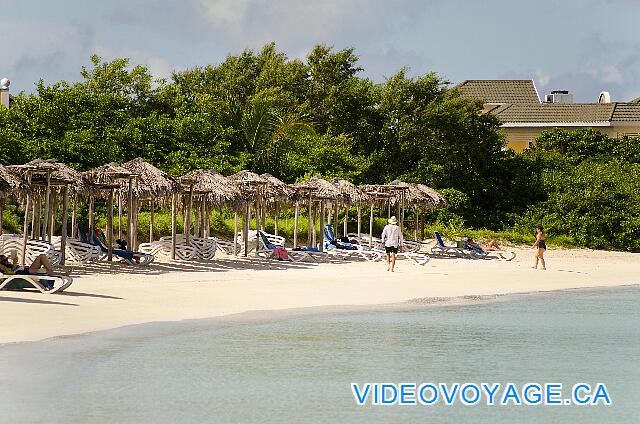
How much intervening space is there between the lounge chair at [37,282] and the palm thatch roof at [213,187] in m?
9.16

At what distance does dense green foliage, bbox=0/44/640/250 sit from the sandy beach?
9.05m

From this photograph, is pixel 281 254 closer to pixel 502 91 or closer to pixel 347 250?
pixel 347 250

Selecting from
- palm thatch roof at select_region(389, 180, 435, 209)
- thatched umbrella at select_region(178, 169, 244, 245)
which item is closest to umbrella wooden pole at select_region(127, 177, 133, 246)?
thatched umbrella at select_region(178, 169, 244, 245)

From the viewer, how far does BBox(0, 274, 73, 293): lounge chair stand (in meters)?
14.9

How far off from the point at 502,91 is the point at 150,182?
4134cm

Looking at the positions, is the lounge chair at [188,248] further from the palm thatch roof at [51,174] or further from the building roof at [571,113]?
the building roof at [571,113]

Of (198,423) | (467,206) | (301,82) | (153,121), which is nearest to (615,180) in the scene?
(467,206)

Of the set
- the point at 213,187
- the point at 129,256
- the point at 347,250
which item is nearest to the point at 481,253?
the point at 347,250

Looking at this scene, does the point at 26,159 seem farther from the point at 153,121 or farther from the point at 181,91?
the point at 181,91

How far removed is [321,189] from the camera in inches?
1120

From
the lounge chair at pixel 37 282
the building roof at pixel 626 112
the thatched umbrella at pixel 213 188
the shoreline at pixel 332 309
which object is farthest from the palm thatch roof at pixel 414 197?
the building roof at pixel 626 112

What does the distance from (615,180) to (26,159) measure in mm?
21302

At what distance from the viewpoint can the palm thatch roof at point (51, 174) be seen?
19.4 metres

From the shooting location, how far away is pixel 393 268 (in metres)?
23.1
